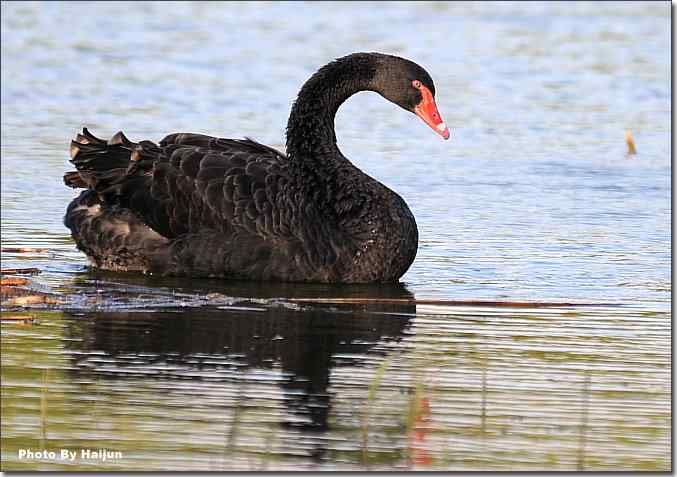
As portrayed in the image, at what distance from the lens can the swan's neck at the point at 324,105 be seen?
376 inches

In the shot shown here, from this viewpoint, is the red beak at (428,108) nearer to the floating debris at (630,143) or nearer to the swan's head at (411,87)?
the swan's head at (411,87)

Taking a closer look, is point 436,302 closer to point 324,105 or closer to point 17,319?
point 324,105

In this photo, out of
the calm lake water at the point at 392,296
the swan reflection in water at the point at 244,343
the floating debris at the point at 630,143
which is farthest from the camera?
the floating debris at the point at 630,143

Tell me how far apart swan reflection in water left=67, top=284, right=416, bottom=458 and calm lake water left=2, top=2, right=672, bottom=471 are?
0.8 inches

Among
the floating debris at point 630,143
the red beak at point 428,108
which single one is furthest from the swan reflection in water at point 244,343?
the floating debris at point 630,143

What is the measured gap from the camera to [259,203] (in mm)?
9008

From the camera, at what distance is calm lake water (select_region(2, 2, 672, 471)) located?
5.88 m

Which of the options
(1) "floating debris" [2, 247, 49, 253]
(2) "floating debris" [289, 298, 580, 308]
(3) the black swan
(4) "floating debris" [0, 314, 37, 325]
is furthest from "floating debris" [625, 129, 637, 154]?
(4) "floating debris" [0, 314, 37, 325]

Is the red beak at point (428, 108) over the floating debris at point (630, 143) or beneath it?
over

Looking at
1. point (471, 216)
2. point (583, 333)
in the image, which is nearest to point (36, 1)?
point (471, 216)

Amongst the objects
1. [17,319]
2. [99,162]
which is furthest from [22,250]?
[17,319]

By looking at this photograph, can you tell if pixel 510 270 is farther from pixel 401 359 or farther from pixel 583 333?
pixel 401 359

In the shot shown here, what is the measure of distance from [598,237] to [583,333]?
2732 mm

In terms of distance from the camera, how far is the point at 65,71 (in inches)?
667
